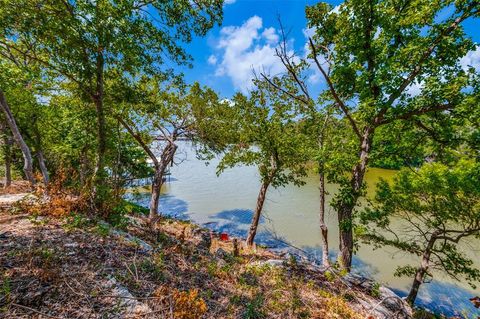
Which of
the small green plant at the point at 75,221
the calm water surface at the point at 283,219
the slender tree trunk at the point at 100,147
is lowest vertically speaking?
the calm water surface at the point at 283,219

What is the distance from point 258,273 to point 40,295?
336cm

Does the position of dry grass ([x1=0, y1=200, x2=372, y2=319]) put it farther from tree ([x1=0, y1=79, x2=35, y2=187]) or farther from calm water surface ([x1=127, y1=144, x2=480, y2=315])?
calm water surface ([x1=127, y1=144, x2=480, y2=315])

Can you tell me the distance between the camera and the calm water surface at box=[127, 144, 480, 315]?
9633 millimetres

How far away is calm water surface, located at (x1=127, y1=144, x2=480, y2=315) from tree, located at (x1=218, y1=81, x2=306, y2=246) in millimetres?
2656

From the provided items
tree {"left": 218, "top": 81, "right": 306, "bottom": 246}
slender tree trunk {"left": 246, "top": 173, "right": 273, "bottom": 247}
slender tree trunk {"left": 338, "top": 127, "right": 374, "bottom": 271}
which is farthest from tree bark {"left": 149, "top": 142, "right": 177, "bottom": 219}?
slender tree trunk {"left": 338, "top": 127, "right": 374, "bottom": 271}

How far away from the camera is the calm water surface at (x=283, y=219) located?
963 cm

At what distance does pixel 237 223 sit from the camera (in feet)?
56.3

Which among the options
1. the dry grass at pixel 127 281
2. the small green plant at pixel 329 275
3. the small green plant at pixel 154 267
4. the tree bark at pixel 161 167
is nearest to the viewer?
the dry grass at pixel 127 281

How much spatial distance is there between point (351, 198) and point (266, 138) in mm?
3984

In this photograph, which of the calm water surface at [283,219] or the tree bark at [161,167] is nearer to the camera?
the calm water surface at [283,219]

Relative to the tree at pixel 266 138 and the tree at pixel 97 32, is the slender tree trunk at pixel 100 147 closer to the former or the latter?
the tree at pixel 97 32

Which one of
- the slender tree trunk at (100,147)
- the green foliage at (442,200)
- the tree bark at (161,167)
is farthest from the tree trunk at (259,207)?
the slender tree trunk at (100,147)

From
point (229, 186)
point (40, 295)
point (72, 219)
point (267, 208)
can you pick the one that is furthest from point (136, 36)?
point (229, 186)

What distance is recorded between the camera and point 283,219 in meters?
17.0
